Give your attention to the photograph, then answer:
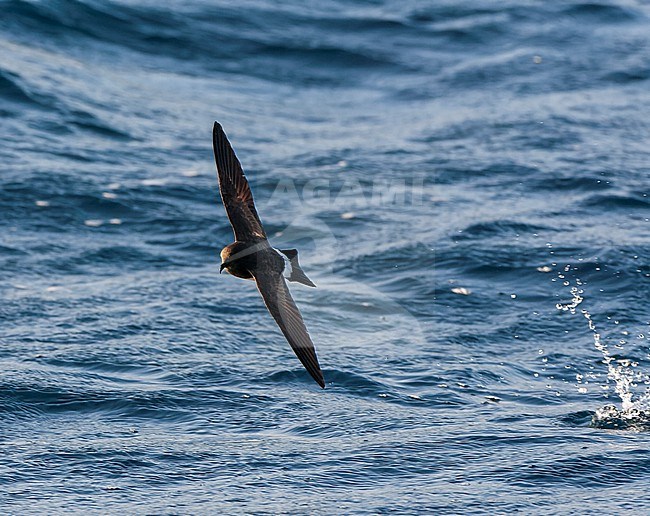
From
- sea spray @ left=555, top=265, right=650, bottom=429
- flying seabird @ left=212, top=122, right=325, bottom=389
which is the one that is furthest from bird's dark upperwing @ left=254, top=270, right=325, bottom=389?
sea spray @ left=555, top=265, right=650, bottom=429

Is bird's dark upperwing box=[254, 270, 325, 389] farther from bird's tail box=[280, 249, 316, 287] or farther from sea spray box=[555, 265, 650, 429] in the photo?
A: sea spray box=[555, 265, 650, 429]

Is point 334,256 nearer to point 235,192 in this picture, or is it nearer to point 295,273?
point 235,192

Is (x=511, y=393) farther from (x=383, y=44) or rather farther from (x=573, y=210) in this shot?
(x=383, y=44)

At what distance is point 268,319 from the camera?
9.24m

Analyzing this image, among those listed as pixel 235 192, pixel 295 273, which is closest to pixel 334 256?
pixel 235 192

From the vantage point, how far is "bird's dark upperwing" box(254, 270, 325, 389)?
5461 millimetres

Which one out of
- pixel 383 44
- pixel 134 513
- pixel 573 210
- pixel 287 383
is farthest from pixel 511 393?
pixel 383 44

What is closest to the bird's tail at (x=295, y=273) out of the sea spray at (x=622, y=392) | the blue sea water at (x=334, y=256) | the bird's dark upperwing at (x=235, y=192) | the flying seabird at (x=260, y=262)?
the flying seabird at (x=260, y=262)

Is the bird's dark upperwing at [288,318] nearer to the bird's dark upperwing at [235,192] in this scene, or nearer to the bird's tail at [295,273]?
the bird's tail at [295,273]

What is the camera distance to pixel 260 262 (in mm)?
6105

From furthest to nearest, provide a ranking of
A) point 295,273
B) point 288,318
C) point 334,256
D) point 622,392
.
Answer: point 334,256
point 622,392
point 295,273
point 288,318

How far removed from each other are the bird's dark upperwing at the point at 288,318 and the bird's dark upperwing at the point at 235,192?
53cm

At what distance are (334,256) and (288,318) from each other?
479cm

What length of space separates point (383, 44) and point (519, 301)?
7.66m
